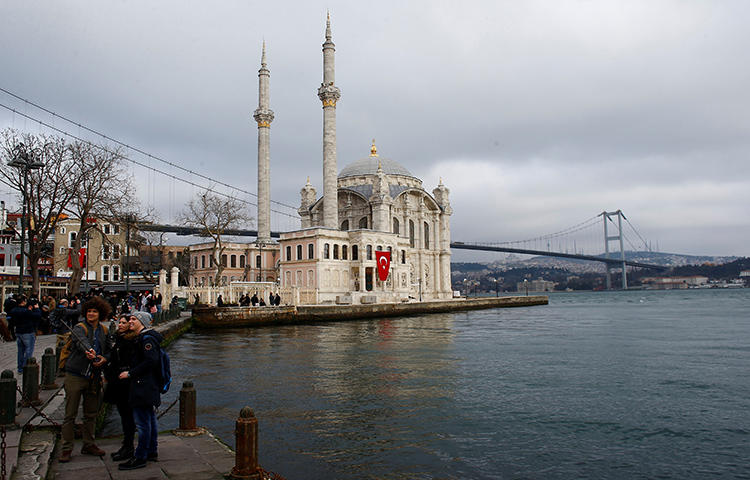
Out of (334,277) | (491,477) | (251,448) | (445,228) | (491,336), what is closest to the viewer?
(251,448)

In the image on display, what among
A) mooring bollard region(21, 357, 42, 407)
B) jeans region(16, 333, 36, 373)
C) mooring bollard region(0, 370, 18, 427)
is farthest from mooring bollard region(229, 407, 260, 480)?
jeans region(16, 333, 36, 373)

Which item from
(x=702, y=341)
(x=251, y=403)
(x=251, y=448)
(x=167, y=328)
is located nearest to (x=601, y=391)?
(x=251, y=403)

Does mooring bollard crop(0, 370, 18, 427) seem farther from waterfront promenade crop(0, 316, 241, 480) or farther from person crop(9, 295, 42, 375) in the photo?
person crop(9, 295, 42, 375)

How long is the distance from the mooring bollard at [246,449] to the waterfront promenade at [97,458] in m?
0.21

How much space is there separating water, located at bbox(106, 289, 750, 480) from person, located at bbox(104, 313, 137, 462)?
6.37 feet

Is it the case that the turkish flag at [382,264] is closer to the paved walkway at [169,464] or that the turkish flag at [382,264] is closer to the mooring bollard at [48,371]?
the mooring bollard at [48,371]

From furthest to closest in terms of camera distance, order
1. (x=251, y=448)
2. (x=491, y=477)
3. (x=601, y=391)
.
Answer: (x=601, y=391) < (x=491, y=477) < (x=251, y=448)

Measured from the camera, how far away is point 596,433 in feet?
28.5

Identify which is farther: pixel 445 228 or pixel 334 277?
pixel 445 228

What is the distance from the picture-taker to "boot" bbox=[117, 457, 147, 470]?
5.29 meters

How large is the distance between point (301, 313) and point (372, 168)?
1143 inches

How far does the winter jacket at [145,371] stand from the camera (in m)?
5.31

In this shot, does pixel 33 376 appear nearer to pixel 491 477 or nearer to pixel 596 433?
pixel 491 477

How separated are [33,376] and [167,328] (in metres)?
12.6
